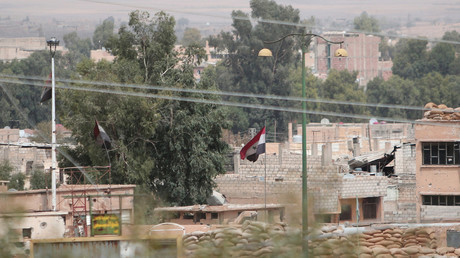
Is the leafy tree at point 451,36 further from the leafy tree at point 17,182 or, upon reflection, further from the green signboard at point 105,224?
the green signboard at point 105,224

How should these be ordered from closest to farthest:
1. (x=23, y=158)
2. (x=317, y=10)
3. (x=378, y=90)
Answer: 1. (x=23, y=158)
2. (x=317, y=10)
3. (x=378, y=90)

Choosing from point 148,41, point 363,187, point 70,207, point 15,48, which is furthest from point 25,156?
point 15,48

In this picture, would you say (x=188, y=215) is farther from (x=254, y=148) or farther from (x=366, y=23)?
(x=366, y=23)

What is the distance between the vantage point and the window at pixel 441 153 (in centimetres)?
1989

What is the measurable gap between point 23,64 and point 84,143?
153 feet

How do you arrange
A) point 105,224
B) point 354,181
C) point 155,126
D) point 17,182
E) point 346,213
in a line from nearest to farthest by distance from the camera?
point 105,224
point 346,213
point 354,181
point 155,126
point 17,182

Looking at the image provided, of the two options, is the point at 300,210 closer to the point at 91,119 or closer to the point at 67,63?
the point at 91,119

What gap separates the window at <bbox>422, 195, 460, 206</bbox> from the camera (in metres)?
19.8

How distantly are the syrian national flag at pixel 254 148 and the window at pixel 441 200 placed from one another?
146 inches

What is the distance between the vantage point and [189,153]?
86.9ft

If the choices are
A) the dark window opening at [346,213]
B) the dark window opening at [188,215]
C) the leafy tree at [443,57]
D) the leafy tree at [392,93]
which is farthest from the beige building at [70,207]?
the leafy tree at [443,57]

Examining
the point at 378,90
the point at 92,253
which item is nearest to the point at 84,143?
the point at 92,253

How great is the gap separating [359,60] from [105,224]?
96.7 m

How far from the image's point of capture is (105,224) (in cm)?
851
